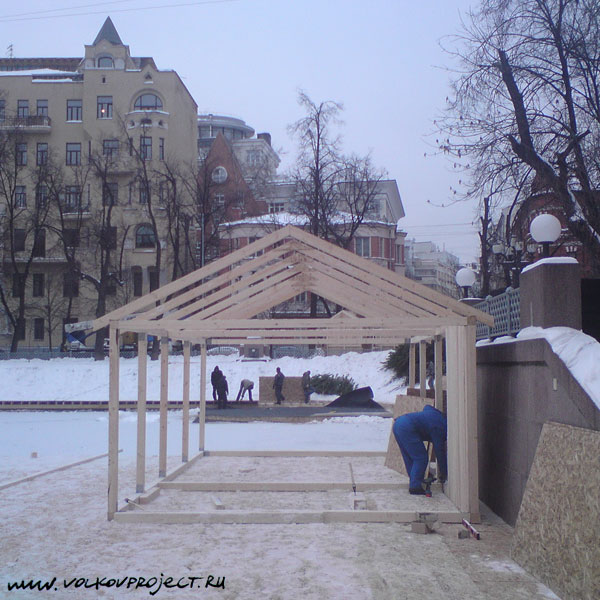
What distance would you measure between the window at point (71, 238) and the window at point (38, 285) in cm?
689

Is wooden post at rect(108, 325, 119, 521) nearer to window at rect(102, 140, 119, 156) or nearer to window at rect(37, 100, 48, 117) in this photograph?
window at rect(102, 140, 119, 156)

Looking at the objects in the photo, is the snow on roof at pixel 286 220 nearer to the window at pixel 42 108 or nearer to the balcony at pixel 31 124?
the balcony at pixel 31 124

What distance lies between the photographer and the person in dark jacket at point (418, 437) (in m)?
9.85

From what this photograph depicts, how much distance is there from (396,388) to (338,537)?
65.2 ft

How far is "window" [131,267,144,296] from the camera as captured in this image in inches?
1954

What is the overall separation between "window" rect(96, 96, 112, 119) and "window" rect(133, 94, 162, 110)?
1.78 m

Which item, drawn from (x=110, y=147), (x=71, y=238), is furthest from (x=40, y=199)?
(x=110, y=147)

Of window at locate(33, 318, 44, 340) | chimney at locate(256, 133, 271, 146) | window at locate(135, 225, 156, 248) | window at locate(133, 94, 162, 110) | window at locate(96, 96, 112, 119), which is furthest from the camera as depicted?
chimney at locate(256, 133, 271, 146)

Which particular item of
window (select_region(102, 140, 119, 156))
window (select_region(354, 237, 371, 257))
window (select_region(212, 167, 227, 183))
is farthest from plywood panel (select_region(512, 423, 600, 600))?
window (select_region(212, 167, 227, 183))

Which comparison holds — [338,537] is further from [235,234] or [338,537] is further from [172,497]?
[235,234]

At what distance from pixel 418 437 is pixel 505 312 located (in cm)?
225

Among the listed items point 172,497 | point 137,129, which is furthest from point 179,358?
point 172,497

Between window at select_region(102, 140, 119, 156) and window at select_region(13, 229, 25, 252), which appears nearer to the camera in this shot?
window at select_region(102, 140, 119, 156)

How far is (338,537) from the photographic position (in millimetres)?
7730
